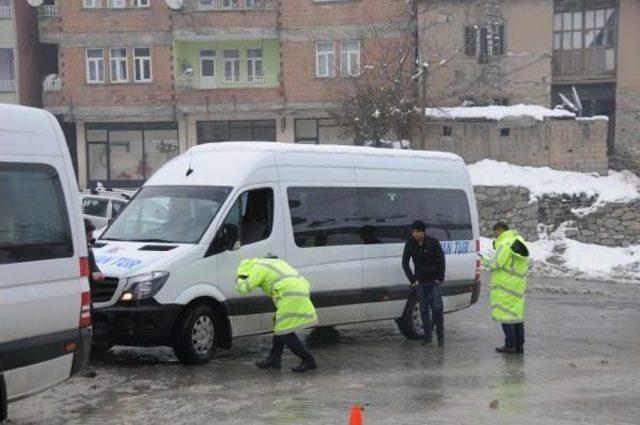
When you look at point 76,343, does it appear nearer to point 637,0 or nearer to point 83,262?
point 83,262

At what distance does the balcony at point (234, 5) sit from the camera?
33.6 metres

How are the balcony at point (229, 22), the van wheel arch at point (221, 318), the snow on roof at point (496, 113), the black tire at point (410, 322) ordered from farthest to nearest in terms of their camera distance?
1. the balcony at point (229, 22)
2. the snow on roof at point (496, 113)
3. the black tire at point (410, 322)
4. the van wheel arch at point (221, 318)

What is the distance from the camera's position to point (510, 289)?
1052 cm

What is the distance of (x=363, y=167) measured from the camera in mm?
11320

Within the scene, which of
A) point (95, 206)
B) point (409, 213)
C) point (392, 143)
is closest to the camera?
point (409, 213)

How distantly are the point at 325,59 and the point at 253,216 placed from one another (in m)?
24.5

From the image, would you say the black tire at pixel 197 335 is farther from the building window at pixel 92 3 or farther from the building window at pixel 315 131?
the building window at pixel 92 3

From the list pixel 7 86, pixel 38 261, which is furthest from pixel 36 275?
pixel 7 86

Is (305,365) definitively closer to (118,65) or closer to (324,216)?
(324,216)

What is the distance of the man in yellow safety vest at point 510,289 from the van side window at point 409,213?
1.54 m

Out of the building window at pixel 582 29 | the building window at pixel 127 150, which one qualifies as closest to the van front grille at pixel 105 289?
the building window at pixel 127 150

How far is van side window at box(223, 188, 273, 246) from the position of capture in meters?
9.56

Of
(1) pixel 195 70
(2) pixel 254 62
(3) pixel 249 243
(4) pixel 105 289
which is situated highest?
(2) pixel 254 62

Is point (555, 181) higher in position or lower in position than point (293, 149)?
lower
